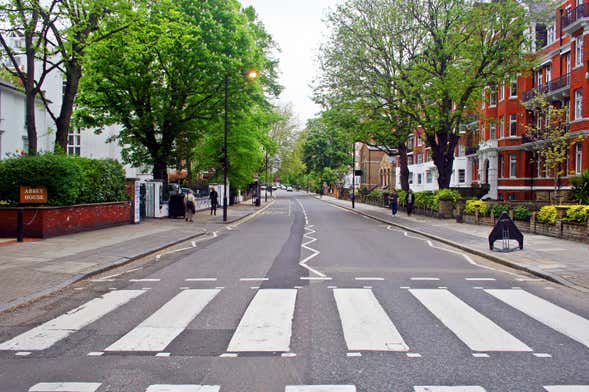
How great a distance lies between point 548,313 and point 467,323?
1.59m

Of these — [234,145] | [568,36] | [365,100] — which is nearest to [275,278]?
[365,100]

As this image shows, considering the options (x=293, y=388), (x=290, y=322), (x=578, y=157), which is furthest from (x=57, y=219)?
(x=578, y=157)

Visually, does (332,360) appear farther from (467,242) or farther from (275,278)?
(467,242)

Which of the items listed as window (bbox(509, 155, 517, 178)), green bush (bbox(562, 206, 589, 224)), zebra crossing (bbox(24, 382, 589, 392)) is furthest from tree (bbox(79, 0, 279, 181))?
window (bbox(509, 155, 517, 178))

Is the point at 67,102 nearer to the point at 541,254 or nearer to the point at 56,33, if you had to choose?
the point at 56,33

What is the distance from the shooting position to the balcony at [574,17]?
2967cm

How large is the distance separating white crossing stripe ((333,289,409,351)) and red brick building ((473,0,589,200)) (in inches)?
964

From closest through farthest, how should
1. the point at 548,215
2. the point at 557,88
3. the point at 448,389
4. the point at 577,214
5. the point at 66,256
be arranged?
the point at 448,389 < the point at 66,256 < the point at 577,214 < the point at 548,215 < the point at 557,88

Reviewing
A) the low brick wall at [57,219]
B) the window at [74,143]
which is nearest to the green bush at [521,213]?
the low brick wall at [57,219]

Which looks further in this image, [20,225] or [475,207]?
[475,207]

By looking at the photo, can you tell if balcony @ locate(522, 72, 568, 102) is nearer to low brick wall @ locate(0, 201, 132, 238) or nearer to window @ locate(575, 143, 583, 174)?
window @ locate(575, 143, 583, 174)

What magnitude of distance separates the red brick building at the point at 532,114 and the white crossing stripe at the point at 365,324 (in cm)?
2449

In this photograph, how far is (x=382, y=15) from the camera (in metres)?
29.3

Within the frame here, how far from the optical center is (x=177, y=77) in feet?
88.8
